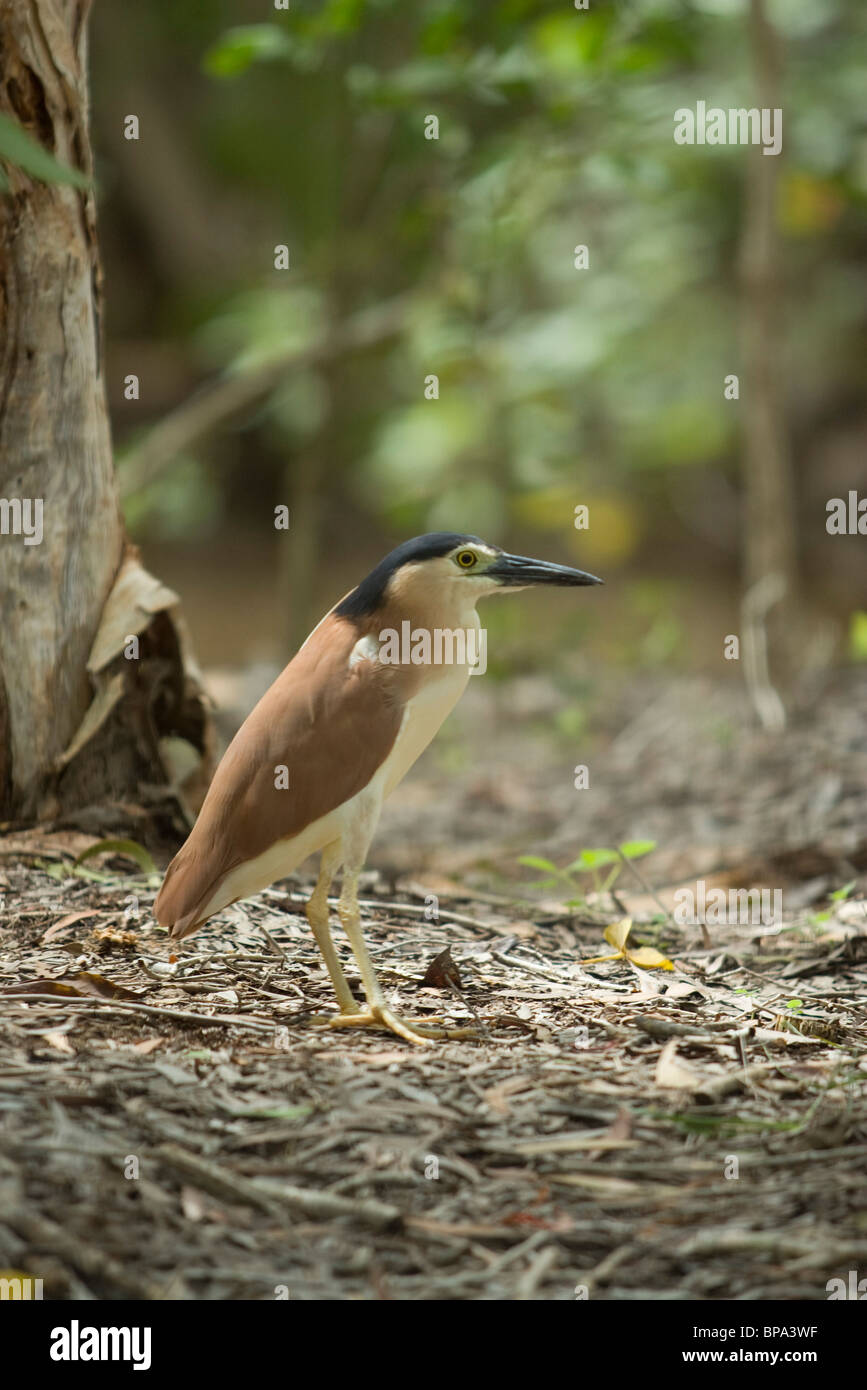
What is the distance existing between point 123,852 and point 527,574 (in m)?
1.69

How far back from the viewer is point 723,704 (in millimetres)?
7344

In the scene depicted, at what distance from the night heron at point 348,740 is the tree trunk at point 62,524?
1095mm

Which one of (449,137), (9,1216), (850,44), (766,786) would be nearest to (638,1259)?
(9,1216)

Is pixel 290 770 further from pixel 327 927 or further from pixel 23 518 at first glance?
pixel 23 518

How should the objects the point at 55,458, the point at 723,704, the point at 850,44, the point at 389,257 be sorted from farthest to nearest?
1. the point at 850,44
2. the point at 389,257
3. the point at 723,704
4. the point at 55,458

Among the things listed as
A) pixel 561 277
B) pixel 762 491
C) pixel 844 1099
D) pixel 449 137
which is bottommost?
pixel 844 1099

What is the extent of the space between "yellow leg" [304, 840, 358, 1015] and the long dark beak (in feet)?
2.67

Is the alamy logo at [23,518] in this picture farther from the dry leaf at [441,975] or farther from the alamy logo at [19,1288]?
the alamy logo at [19,1288]

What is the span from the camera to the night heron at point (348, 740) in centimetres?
319

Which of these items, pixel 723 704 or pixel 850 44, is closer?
pixel 723 704

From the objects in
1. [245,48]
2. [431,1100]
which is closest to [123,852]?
[431,1100]

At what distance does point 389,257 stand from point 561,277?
5063 mm

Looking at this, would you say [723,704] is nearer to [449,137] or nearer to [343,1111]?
[449,137]

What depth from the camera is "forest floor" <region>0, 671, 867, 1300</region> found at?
2.19m
